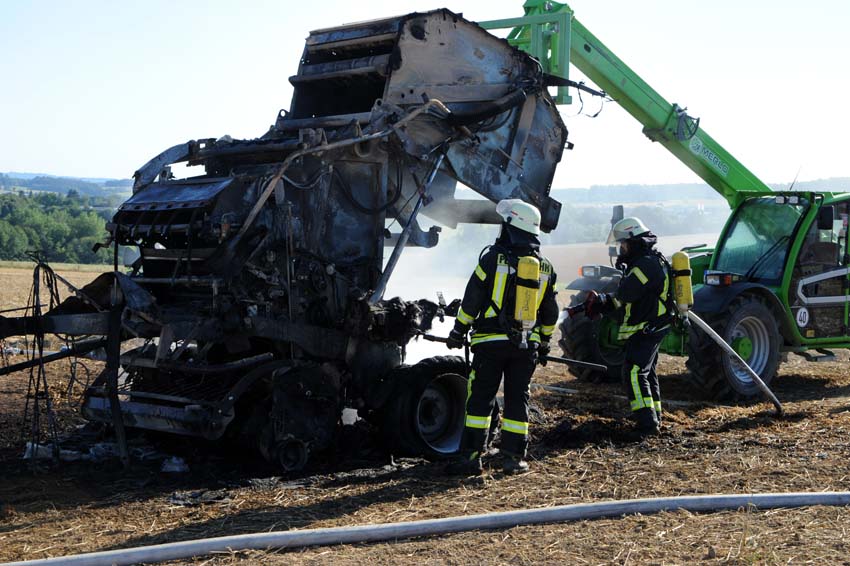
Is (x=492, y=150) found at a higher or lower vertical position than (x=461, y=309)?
higher

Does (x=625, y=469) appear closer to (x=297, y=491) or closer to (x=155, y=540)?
(x=297, y=491)

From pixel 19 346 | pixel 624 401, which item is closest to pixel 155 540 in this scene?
pixel 624 401

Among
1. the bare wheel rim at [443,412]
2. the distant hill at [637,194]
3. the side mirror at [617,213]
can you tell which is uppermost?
the distant hill at [637,194]

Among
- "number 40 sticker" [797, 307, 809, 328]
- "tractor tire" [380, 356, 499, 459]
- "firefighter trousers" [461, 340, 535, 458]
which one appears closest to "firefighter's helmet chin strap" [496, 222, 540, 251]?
"firefighter trousers" [461, 340, 535, 458]

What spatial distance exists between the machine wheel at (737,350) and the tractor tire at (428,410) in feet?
10.0

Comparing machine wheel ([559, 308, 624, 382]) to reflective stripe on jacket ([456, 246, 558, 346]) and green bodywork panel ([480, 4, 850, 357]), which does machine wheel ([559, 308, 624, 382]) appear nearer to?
green bodywork panel ([480, 4, 850, 357])

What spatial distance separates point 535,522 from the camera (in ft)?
17.6

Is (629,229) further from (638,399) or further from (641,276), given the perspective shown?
(638,399)

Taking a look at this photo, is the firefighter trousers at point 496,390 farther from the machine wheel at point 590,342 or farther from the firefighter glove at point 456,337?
the machine wheel at point 590,342

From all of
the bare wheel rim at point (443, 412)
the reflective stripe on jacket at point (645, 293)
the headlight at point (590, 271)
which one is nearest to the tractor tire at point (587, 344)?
the headlight at point (590, 271)

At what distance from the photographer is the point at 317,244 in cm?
760

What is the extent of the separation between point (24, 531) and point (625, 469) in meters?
4.09

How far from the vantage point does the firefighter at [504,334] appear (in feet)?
22.6

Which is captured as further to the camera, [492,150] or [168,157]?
[492,150]
